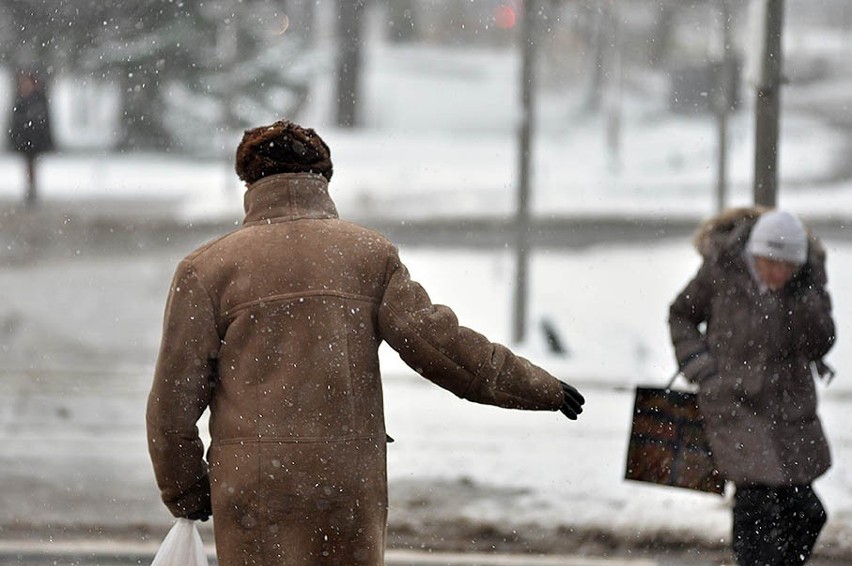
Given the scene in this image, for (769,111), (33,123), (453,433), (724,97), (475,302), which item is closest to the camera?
(769,111)

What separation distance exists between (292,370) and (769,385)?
2.10 meters

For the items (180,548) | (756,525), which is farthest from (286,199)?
(756,525)

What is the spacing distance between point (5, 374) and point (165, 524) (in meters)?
4.21

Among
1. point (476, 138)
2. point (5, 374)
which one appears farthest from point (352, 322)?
point (476, 138)

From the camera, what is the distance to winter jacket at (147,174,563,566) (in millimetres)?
3246

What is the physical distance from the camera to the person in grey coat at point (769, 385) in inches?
185

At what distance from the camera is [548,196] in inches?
907

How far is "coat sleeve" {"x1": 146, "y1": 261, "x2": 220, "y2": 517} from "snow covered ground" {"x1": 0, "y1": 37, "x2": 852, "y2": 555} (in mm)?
2114

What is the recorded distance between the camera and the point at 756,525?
4.75m

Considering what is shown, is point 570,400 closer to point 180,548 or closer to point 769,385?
point 180,548

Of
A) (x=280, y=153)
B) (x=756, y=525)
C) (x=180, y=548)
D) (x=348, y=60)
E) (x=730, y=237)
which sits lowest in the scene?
(x=756, y=525)

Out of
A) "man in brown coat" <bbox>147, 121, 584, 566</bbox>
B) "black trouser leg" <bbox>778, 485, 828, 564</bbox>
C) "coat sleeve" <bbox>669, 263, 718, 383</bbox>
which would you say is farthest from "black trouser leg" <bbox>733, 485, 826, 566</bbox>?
"man in brown coat" <bbox>147, 121, 584, 566</bbox>

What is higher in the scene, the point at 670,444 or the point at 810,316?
the point at 810,316

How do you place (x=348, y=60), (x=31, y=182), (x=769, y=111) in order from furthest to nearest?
(x=348, y=60)
(x=31, y=182)
(x=769, y=111)
